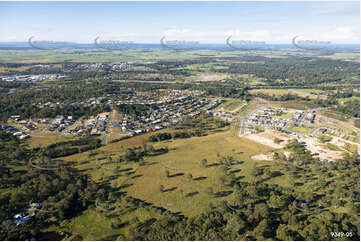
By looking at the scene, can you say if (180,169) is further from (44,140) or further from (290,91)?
(290,91)

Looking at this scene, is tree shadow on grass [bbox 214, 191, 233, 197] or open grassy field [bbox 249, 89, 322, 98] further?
open grassy field [bbox 249, 89, 322, 98]

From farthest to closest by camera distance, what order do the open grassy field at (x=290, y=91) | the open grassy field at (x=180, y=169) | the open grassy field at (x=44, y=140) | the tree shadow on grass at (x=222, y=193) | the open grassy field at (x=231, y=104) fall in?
the open grassy field at (x=290, y=91) → the open grassy field at (x=231, y=104) → the open grassy field at (x=44, y=140) → the tree shadow on grass at (x=222, y=193) → the open grassy field at (x=180, y=169)

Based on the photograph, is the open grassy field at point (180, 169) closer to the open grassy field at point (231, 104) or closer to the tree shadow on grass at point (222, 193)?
the tree shadow on grass at point (222, 193)

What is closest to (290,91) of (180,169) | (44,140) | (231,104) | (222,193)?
(231,104)

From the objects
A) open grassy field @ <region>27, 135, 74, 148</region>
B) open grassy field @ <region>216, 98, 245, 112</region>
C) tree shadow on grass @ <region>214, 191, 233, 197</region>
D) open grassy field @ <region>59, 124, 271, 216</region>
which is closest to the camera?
open grassy field @ <region>59, 124, 271, 216</region>

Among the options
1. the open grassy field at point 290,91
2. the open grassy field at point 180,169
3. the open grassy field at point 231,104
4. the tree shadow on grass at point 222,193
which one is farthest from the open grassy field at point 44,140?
the open grassy field at point 290,91

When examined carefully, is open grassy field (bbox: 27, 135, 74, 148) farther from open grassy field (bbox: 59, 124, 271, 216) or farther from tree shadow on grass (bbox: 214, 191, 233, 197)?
tree shadow on grass (bbox: 214, 191, 233, 197)

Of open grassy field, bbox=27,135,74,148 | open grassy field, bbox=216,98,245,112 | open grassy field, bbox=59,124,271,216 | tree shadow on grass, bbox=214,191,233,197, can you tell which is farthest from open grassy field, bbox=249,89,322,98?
open grassy field, bbox=27,135,74,148

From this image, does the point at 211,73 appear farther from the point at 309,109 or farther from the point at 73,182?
the point at 73,182

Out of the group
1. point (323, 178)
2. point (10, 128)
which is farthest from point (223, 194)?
point (10, 128)

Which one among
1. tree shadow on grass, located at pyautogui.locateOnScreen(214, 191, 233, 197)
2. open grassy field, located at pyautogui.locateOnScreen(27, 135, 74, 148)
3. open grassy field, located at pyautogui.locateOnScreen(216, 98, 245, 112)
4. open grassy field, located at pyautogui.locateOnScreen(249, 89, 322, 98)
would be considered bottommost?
tree shadow on grass, located at pyautogui.locateOnScreen(214, 191, 233, 197)

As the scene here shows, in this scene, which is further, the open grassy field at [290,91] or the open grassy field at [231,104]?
the open grassy field at [290,91]
